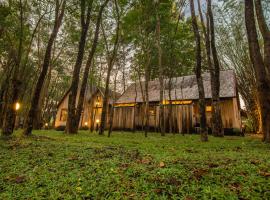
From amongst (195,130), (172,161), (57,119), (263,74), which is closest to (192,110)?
(195,130)

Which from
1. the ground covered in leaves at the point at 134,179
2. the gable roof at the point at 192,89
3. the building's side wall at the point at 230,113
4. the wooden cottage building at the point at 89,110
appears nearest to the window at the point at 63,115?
the wooden cottage building at the point at 89,110

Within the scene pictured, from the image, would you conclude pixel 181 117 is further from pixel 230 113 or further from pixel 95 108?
pixel 95 108

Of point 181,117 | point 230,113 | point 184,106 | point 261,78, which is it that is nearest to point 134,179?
point 261,78

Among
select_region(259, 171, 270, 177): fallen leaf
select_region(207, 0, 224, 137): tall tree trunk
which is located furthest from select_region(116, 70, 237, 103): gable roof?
select_region(259, 171, 270, 177): fallen leaf

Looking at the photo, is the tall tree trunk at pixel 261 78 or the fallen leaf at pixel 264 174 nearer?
the fallen leaf at pixel 264 174

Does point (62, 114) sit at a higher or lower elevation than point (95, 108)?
lower

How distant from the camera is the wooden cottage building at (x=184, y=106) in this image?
16109 millimetres

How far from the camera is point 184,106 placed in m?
17.8

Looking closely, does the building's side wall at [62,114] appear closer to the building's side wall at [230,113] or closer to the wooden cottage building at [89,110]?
the wooden cottage building at [89,110]

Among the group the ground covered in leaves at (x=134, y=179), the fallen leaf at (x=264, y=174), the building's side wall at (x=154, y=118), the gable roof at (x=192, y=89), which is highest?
the gable roof at (x=192, y=89)

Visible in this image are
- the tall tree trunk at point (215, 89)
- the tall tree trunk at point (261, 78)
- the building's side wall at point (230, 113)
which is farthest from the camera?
the building's side wall at point (230, 113)

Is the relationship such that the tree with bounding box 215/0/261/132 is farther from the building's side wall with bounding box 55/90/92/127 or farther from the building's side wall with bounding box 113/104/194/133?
the building's side wall with bounding box 55/90/92/127

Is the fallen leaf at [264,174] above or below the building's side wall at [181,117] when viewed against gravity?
below

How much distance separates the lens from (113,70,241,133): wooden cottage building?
16.1m
